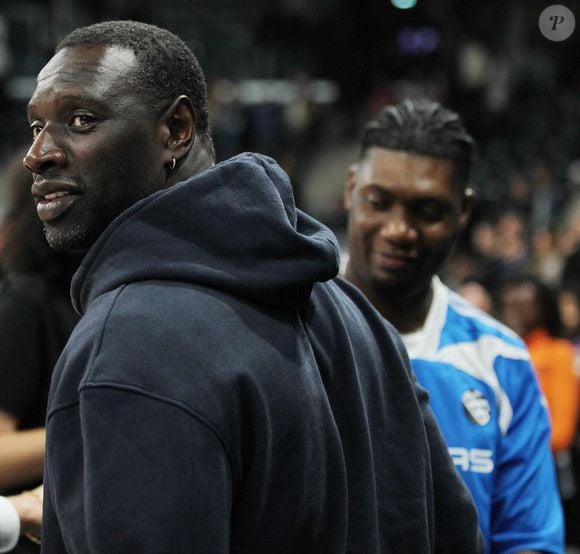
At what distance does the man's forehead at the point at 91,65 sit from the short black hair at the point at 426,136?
124 centimetres

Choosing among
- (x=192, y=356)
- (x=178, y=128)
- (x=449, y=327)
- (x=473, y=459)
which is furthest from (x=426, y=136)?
(x=192, y=356)

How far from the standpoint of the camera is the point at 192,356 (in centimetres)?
126

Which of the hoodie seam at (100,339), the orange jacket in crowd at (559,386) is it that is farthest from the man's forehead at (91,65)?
the orange jacket in crowd at (559,386)

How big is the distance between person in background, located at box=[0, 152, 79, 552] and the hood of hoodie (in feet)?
2.57

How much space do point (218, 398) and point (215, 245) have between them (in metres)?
0.22

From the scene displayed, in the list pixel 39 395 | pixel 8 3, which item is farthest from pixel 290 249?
pixel 8 3

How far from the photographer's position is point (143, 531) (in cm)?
119

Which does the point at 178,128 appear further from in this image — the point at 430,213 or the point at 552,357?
the point at 552,357

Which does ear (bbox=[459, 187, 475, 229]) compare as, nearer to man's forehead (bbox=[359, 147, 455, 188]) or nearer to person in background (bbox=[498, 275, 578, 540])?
man's forehead (bbox=[359, 147, 455, 188])

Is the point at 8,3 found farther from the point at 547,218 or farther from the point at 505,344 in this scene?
the point at 505,344

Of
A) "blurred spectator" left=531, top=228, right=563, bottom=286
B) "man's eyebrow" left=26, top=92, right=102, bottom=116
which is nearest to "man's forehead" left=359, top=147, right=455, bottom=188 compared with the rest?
"man's eyebrow" left=26, top=92, right=102, bottom=116

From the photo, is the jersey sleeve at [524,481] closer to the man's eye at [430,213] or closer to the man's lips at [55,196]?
the man's eye at [430,213]

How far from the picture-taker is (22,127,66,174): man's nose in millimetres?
1480

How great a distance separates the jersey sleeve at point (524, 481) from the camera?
2.30 m
